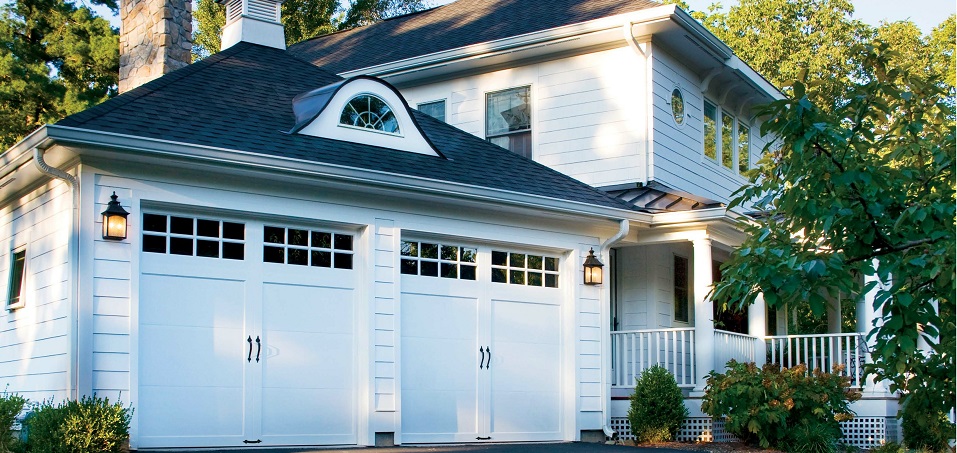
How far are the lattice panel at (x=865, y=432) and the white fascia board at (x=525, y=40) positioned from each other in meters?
5.24

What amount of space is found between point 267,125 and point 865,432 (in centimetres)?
743

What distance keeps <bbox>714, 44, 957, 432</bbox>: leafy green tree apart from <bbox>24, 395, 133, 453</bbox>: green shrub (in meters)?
4.55

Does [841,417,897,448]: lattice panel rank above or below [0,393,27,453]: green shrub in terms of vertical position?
below

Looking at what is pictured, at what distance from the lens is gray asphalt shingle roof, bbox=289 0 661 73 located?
14.9m

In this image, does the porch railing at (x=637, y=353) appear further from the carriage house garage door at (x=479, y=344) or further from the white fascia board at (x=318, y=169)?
the white fascia board at (x=318, y=169)

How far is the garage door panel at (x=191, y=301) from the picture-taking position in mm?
8844

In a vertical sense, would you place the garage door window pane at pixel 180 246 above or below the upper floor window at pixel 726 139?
below

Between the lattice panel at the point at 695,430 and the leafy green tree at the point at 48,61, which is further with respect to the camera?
the leafy green tree at the point at 48,61

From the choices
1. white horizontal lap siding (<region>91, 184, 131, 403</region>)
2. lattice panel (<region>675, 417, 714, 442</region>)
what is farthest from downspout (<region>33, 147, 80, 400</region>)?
lattice panel (<region>675, 417, 714, 442</region>)

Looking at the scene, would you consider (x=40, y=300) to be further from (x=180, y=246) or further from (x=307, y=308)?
(x=307, y=308)

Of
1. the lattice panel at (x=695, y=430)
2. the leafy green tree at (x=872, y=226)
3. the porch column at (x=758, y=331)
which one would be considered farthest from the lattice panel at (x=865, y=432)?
the leafy green tree at (x=872, y=226)

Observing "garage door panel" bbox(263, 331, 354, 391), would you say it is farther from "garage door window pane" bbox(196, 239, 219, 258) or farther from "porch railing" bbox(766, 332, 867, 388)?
"porch railing" bbox(766, 332, 867, 388)

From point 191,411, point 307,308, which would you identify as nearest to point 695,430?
point 307,308

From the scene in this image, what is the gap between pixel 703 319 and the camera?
12.2 metres
